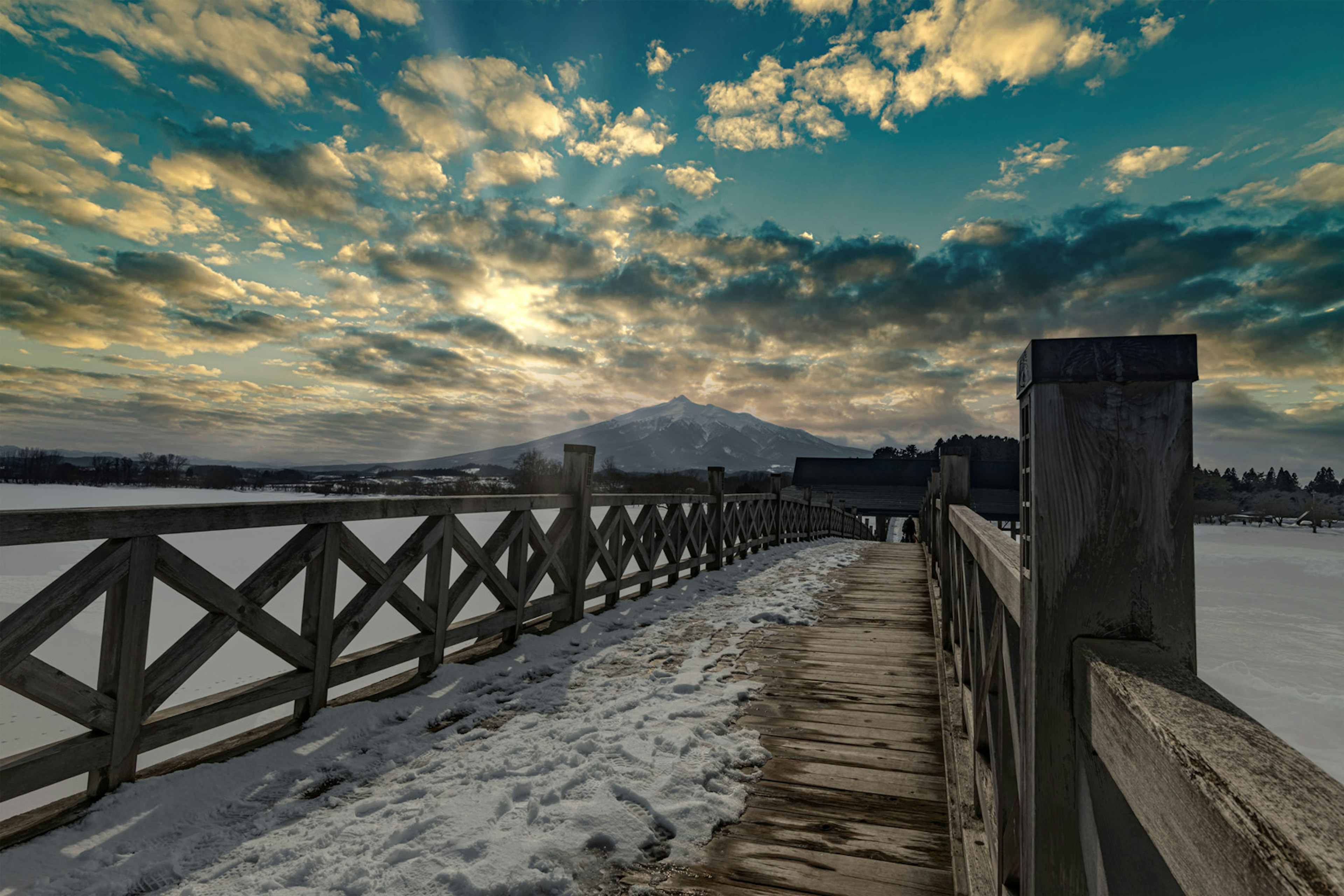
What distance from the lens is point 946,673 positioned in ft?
13.6

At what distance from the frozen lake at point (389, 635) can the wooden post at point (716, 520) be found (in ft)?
14.4

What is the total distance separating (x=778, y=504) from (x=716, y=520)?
15.9 ft

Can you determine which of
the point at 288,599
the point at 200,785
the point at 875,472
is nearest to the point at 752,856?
the point at 200,785

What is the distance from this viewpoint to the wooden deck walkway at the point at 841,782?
2.30 meters

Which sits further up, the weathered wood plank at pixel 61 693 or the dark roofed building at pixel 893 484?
the dark roofed building at pixel 893 484

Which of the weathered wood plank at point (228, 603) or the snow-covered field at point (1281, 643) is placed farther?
the snow-covered field at point (1281, 643)

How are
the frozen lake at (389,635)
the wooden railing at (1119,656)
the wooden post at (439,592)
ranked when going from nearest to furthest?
the wooden railing at (1119,656), the wooden post at (439,592), the frozen lake at (389,635)

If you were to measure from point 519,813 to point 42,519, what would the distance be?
7.54 ft

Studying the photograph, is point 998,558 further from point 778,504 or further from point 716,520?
point 778,504

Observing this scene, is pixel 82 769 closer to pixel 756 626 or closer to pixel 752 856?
pixel 752 856

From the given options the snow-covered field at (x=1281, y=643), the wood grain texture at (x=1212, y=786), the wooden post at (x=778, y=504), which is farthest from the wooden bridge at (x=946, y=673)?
the wooden post at (x=778, y=504)

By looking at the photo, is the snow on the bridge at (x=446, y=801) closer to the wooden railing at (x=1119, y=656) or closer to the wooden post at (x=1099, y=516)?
the wooden railing at (x=1119, y=656)

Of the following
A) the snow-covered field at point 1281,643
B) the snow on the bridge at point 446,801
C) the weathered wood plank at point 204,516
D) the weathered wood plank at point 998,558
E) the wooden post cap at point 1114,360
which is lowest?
the snow-covered field at point 1281,643

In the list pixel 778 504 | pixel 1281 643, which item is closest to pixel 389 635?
pixel 778 504
